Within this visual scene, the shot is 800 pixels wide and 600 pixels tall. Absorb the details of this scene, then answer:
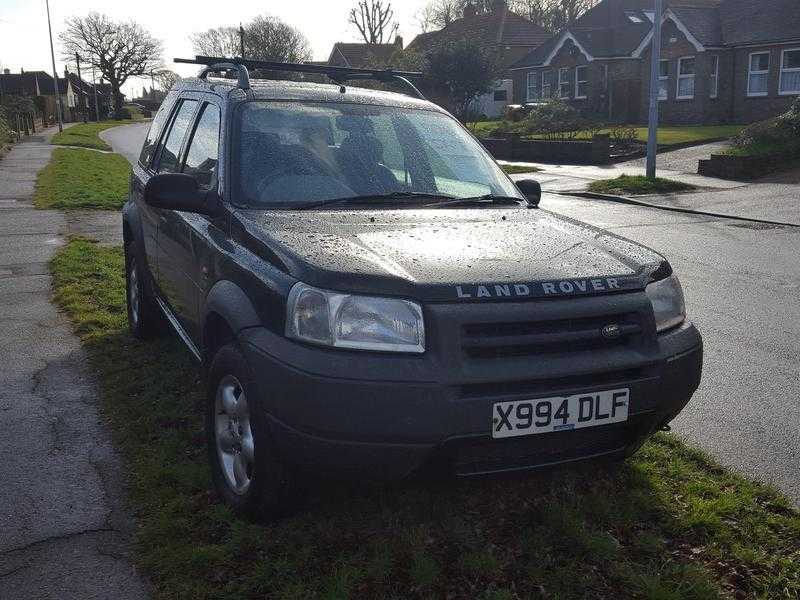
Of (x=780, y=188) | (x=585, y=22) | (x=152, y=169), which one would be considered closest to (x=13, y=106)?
(x=585, y=22)

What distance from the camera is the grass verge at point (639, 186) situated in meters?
18.5

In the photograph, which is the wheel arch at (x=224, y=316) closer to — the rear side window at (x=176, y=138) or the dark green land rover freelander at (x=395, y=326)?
the dark green land rover freelander at (x=395, y=326)

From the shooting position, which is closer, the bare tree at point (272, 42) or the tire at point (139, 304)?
the tire at point (139, 304)

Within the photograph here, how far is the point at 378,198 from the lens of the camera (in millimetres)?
4117

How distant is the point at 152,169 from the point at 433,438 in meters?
3.74

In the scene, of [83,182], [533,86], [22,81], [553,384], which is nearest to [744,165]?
[83,182]

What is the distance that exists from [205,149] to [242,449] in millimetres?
1850

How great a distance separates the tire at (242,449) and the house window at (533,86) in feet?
162

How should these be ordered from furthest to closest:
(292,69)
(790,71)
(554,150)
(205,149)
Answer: (790,71) → (554,150) → (292,69) → (205,149)

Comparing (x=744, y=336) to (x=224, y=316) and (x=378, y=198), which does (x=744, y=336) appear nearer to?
(x=378, y=198)

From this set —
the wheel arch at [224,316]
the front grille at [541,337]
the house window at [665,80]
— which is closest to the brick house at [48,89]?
the house window at [665,80]

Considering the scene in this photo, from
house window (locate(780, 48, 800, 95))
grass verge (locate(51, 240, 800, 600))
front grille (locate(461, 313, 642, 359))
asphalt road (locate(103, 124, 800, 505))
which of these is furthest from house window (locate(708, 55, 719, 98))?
front grille (locate(461, 313, 642, 359))

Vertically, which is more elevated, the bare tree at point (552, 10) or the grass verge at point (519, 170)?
the bare tree at point (552, 10)

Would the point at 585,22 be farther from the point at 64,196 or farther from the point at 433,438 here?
the point at 433,438
